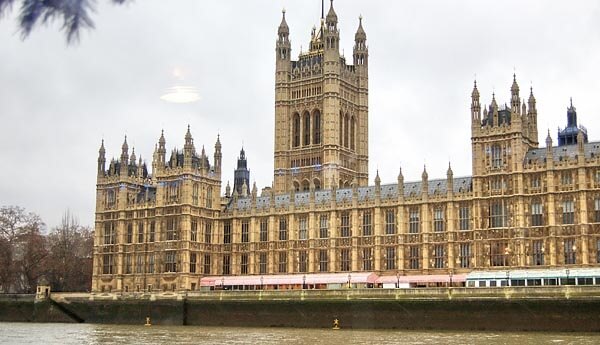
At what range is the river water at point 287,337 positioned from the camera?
55.9 metres

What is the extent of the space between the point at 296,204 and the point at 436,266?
70.2ft

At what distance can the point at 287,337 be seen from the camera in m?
61.6

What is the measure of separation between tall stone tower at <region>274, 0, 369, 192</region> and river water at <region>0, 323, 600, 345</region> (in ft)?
190

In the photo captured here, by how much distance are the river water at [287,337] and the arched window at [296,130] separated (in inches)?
2481

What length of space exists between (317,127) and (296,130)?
4.41 metres

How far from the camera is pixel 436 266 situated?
8856 centimetres

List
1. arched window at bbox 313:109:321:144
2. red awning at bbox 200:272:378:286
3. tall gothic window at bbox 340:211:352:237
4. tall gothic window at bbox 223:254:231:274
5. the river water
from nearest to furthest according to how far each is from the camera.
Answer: the river water, red awning at bbox 200:272:378:286, tall gothic window at bbox 340:211:352:237, tall gothic window at bbox 223:254:231:274, arched window at bbox 313:109:321:144

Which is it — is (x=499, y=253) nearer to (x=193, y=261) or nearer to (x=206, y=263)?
(x=193, y=261)

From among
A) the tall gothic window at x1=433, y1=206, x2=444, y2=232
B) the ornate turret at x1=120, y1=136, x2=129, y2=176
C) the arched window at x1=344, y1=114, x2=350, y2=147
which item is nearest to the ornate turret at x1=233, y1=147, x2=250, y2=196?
the arched window at x1=344, y1=114, x2=350, y2=147

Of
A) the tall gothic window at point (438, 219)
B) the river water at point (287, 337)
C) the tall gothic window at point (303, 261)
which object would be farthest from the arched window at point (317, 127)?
the river water at point (287, 337)

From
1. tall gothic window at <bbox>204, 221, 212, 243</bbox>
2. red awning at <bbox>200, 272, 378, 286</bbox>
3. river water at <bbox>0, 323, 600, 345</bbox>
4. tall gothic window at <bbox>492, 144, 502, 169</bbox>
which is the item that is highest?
tall gothic window at <bbox>492, 144, 502, 169</bbox>

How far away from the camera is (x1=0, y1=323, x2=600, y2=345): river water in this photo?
5591 centimetres

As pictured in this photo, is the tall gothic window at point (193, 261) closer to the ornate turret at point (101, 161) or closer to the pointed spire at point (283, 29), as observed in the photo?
the ornate turret at point (101, 161)

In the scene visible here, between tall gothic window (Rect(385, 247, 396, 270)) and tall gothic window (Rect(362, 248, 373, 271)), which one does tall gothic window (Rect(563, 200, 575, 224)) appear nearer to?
tall gothic window (Rect(385, 247, 396, 270))
